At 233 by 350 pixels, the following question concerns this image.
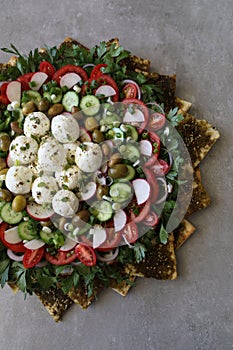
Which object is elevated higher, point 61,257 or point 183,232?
point 183,232

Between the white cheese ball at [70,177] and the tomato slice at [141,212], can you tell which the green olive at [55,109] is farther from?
the tomato slice at [141,212]

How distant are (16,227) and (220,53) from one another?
9.84ft

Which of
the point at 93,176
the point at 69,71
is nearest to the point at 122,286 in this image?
the point at 93,176

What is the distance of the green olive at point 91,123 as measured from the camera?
4.72 meters

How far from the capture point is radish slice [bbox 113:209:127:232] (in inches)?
184

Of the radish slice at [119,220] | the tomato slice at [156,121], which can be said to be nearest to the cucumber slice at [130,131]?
the tomato slice at [156,121]

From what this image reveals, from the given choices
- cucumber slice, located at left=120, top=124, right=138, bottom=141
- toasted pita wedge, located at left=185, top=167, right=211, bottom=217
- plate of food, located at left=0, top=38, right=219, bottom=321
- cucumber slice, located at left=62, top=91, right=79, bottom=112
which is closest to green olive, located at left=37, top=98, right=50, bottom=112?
plate of food, located at left=0, top=38, right=219, bottom=321

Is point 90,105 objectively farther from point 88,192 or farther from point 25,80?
point 88,192

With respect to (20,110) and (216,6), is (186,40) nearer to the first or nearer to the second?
(216,6)

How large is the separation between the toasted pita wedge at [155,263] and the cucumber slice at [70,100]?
5.66 ft

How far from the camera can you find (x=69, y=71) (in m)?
4.92

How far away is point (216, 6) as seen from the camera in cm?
533

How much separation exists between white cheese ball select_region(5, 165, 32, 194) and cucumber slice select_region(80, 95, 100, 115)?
88 centimetres

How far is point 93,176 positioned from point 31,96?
1106mm
